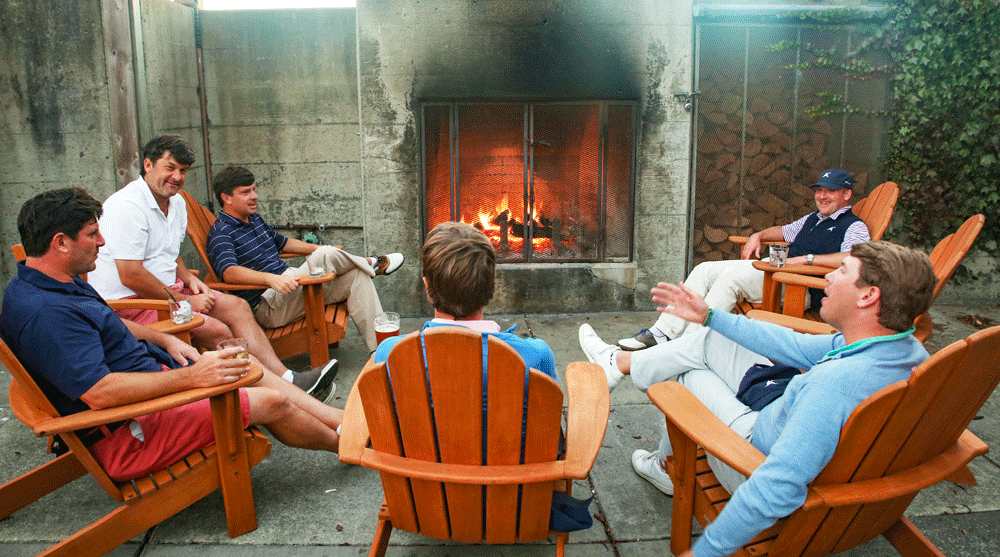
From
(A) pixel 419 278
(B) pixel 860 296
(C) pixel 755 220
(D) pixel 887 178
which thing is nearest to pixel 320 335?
(A) pixel 419 278

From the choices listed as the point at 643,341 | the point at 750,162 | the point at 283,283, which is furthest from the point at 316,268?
the point at 750,162

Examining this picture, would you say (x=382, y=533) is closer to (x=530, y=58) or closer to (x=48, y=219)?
(x=48, y=219)

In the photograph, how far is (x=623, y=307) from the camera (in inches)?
202

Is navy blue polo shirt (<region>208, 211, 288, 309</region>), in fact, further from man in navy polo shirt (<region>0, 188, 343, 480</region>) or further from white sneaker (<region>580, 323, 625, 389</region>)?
white sneaker (<region>580, 323, 625, 389</region>)

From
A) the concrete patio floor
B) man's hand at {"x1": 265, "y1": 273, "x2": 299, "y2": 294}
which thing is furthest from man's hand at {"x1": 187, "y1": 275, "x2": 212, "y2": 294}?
the concrete patio floor

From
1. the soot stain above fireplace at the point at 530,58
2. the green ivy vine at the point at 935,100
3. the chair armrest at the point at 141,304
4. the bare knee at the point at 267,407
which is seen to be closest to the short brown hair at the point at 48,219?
the bare knee at the point at 267,407

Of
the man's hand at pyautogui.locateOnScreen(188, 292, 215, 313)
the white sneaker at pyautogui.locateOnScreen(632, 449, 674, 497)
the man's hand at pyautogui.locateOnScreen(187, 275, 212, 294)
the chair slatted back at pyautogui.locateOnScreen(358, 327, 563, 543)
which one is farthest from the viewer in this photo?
the man's hand at pyautogui.locateOnScreen(187, 275, 212, 294)

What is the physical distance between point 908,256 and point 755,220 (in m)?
3.68

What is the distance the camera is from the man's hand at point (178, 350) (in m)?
2.64

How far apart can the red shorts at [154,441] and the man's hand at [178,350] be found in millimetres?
448

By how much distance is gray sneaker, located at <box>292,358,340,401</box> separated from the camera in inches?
125

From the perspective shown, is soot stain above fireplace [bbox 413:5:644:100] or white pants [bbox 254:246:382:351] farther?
soot stain above fireplace [bbox 413:5:644:100]

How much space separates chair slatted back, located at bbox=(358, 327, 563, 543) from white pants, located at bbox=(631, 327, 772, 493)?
0.77 m

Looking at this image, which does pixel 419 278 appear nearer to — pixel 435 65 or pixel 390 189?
pixel 390 189
